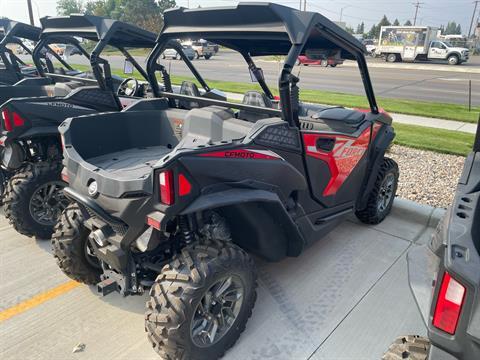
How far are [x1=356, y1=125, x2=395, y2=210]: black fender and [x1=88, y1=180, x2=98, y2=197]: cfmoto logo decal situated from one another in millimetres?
2646

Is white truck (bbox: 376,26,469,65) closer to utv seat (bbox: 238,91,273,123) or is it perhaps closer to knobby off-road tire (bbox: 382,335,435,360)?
utv seat (bbox: 238,91,273,123)

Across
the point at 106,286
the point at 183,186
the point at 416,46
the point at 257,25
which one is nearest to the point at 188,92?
the point at 257,25

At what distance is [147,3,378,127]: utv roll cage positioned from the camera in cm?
272

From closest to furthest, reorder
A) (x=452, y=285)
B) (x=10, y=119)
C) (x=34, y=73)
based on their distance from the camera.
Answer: (x=452, y=285), (x=10, y=119), (x=34, y=73)

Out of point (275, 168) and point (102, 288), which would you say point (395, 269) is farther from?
point (102, 288)

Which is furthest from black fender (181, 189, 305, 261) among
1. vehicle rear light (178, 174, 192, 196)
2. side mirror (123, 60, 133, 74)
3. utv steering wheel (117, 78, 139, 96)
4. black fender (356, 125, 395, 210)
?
utv steering wheel (117, 78, 139, 96)

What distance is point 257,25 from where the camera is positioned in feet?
9.46

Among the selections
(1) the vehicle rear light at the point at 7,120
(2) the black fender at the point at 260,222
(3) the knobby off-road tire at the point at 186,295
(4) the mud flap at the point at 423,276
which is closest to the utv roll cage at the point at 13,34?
(1) the vehicle rear light at the point at 7,120

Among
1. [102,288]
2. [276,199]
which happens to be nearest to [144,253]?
[102,288]

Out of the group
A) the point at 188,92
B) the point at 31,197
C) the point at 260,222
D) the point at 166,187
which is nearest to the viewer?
the point at 166,187

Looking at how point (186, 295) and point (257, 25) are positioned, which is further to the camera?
point (257, 25)

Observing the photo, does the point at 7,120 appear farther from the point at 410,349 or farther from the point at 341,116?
the point at 410,349

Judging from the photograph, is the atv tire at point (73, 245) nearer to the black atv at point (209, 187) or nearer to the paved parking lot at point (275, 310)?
the black atv at point (209, 187)

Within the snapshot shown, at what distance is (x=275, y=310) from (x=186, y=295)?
1043mm
